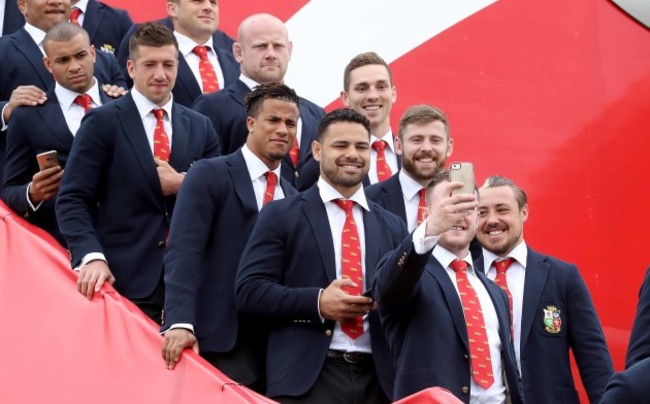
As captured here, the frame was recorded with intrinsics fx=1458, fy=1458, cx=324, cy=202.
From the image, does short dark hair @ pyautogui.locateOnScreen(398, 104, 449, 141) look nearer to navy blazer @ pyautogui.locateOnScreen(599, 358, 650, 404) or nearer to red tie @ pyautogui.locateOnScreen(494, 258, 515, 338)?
red tie @ pyautogui.locateOnScreen(494, 258, 515, 338)

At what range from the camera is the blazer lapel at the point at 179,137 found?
5738 millimetres

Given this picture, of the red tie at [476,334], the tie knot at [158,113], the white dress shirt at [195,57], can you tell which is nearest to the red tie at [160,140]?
the tie knot at [158,113]

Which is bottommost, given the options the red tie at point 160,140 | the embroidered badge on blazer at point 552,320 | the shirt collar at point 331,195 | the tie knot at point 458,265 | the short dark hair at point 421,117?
the embroidered badge on blazer at point 552,320

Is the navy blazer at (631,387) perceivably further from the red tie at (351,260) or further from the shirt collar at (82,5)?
the shirt collar at (82,5)

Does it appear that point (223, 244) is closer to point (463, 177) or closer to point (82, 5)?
point (463, 177)

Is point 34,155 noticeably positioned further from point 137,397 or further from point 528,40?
point 528,40

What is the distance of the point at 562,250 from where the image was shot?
350 inches

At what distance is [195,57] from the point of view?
694cm

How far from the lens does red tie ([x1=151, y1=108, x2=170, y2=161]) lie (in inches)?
224

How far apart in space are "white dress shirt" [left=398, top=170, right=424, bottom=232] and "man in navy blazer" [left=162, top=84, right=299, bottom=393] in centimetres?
70

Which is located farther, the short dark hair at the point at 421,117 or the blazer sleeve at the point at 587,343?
the short dark hair at the point at 421,117

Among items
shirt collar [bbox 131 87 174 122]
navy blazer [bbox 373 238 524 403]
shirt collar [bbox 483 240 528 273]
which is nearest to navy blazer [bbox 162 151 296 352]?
shirt collar [bbox 131 87 174 122]

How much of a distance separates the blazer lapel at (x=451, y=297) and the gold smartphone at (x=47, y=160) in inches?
63.2

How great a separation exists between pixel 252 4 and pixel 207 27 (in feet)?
4.49
